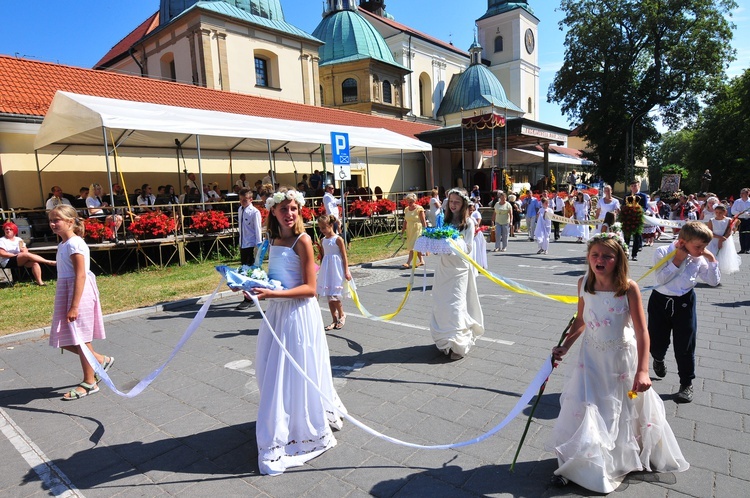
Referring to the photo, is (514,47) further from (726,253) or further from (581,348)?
(581,348)

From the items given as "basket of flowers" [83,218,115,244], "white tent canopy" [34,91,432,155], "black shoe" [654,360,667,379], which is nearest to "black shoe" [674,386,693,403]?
"black shoe" [654,360,667,379]

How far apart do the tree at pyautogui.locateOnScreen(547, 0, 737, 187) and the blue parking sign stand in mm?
35056

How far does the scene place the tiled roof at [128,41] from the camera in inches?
1479

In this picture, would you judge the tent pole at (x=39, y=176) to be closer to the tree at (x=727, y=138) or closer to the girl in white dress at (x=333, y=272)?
the girl in white dress at (x=333, y=272)

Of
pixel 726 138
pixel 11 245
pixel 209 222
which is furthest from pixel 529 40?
pixel 11 245

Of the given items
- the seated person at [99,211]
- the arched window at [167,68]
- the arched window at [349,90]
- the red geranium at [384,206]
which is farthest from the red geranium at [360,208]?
the arched window at [349,90]

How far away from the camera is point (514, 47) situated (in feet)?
190

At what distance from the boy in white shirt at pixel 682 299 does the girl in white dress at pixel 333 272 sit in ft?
13.8

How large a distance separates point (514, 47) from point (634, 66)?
20900 millimetres

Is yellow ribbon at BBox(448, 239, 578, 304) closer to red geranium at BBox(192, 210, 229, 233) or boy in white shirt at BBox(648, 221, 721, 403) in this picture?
boy in white shirt at BBox(648, 221, 721, 403)

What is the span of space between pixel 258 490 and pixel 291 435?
1.41ft

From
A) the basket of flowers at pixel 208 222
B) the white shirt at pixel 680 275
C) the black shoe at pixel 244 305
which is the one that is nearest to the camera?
the white shirt at pixel 680 275

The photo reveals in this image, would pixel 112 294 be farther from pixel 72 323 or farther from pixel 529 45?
pixel 529 45

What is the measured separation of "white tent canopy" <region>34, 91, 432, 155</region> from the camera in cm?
1250
